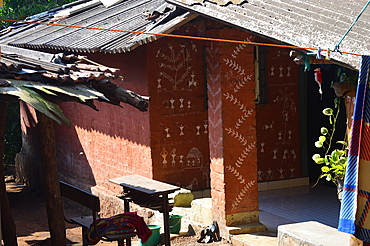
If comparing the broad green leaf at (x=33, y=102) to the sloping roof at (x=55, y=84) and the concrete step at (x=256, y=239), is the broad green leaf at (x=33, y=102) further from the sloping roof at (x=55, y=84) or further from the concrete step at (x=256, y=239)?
the concrete step at (x=256, y=239)

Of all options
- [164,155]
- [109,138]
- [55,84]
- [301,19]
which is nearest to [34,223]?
[109,138]

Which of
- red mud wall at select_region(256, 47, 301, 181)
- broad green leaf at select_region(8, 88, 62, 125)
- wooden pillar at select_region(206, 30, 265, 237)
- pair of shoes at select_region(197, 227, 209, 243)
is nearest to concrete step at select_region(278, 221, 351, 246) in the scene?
wooden pillar at select_region(206, 30, 265, 237)

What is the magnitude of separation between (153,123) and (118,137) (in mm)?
1399

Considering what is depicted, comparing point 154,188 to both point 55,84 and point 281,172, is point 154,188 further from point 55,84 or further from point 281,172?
point 281,172

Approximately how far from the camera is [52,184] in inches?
303

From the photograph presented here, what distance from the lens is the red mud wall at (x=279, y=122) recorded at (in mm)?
11398

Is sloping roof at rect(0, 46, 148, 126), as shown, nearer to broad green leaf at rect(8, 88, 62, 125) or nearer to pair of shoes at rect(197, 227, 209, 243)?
broad green leaf at rect(8, 88, 62, 125)

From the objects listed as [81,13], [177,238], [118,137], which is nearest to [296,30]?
[177,238]

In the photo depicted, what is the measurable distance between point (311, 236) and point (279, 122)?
16.4ft

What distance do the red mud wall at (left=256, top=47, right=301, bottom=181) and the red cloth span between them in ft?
14.2

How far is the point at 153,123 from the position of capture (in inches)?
403

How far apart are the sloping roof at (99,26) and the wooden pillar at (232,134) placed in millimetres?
942

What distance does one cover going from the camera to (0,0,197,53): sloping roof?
898cm

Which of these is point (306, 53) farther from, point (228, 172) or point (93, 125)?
point (93, 125)
